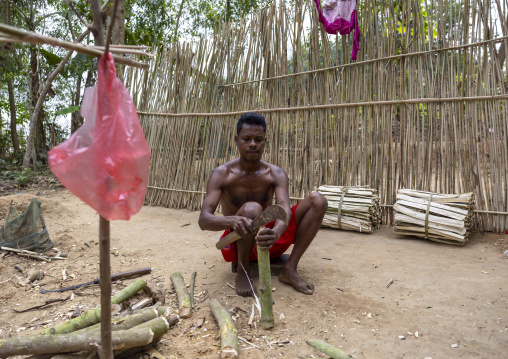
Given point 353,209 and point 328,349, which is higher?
point 353,209

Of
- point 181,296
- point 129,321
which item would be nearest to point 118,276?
point 181,296

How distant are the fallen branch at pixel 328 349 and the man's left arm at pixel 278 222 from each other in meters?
0.49

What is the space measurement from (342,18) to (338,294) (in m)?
2.79

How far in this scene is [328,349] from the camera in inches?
63.6

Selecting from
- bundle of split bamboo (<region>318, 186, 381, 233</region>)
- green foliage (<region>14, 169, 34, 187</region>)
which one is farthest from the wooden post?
green foliage (<region>14, 169, 34, 187</region>)

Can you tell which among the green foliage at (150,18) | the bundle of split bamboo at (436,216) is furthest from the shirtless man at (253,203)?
the green foliage at (150,18)

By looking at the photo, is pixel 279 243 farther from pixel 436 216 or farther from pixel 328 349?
pixel 436 216

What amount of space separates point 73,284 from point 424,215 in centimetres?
289

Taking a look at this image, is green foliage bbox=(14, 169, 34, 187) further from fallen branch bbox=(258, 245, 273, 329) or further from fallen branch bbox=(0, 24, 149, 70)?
fallen branch bbox=(0, 24, 149, 70)

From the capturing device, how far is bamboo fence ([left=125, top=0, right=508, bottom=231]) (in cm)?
327

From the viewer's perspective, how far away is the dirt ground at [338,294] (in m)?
1.72

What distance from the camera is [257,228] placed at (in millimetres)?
1912

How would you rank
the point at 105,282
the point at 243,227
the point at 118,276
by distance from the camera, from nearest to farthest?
the point at 105,282 < the point at 243,227 < the point at 118,276

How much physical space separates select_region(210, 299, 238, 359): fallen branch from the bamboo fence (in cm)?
237
